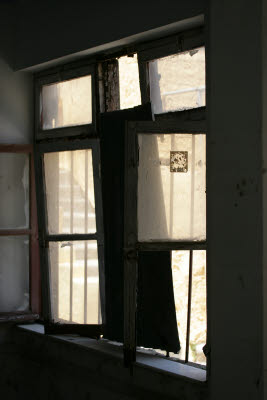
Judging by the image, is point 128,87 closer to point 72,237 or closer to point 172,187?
point 72,237

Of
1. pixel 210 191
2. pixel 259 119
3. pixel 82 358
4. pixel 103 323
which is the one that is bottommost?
pixel 82 358

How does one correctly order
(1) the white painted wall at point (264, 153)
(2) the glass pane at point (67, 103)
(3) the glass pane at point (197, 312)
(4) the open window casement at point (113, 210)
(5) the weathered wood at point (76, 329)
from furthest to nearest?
1. (3) the glass pane at point (197, 312)
2. (2) the glass pane at point (67, 103)
3. (5) the weathered wood at point (76, 329)
4. (4) the open window casement at point (113, 210)
5. (1) the white painted wall at point (264, 153)

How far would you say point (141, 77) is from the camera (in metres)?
2.89

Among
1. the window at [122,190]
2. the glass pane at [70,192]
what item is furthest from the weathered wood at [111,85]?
the glass pane at [70,192]

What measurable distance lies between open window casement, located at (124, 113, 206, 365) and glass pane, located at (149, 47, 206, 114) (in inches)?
9.4

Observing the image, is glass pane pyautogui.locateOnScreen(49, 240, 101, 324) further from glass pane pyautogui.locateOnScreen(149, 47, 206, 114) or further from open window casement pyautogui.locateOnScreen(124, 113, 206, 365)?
glass pane pyautogui.locateOnScreen(149, 47, 206, 114)

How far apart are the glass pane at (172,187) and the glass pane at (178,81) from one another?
10.5 inches

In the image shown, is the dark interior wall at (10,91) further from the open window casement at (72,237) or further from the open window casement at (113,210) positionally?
the open window casement at (113,210)

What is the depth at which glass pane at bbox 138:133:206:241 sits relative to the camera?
8.39 ft

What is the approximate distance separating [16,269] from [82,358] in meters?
0.84

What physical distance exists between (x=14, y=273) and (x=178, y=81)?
1.77 metres

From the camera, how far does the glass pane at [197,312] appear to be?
4.40 meters

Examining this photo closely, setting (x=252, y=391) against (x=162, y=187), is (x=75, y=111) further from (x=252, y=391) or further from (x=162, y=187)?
(x=252, y=391)

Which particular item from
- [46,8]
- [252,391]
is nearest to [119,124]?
[46,8]
